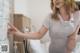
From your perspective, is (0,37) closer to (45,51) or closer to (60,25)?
(60,25)

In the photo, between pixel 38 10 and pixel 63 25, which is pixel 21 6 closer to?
pixel 38 10

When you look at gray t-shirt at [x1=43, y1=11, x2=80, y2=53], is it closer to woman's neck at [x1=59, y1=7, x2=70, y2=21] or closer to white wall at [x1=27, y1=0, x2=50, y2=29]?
woman's neck at [x1=59, y1=7, x2=70, y2=21]

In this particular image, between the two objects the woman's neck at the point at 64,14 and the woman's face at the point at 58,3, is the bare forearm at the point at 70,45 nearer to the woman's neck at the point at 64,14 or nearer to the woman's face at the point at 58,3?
the woman's neck at the point at 64,14

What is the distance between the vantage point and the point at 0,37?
1.25 m

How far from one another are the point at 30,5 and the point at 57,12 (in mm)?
1559

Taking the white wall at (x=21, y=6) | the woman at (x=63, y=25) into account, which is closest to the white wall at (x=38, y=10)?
the white wall at (x=21, y=6)

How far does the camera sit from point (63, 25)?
1535mm

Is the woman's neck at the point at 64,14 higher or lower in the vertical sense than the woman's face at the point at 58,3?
lower

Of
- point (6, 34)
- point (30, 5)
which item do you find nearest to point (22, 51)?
point (6, 34)

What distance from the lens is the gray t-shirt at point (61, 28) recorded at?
5.05 ft

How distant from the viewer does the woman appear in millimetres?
1539

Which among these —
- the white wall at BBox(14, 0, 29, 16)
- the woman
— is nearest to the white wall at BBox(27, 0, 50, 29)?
the white wall at BBox(14, 0, 29, 16)

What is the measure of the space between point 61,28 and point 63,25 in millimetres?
32

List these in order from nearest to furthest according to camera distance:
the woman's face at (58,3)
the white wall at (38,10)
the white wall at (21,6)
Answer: the woman's face at (58,3), the white wall at (21,6), the white wall at (38,10)
